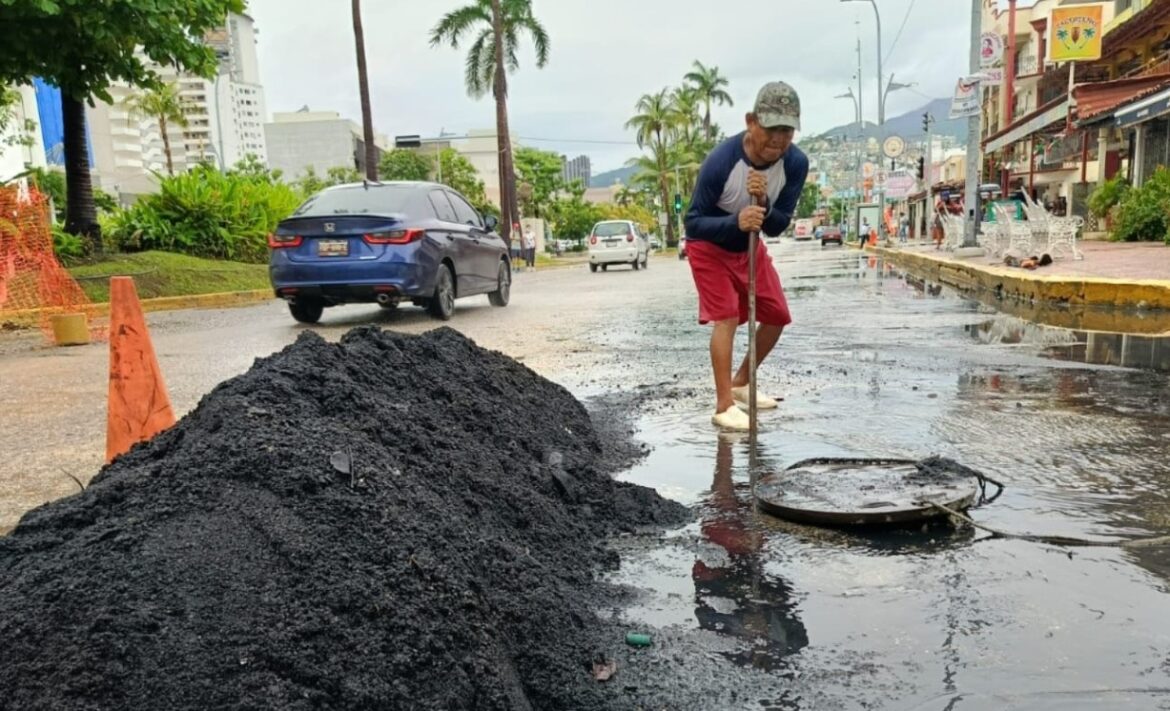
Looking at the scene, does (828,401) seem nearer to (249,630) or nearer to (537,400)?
(537,400)

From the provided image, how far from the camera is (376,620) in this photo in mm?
1737

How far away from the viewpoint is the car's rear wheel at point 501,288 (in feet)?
38.3

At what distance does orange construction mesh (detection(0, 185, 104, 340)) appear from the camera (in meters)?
9.44

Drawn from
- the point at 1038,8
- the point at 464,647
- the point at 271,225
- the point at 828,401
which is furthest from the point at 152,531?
the point at 1038,8

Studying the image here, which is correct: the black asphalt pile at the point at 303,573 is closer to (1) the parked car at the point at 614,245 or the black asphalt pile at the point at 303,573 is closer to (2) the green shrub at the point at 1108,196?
(1) the parked car at the point at 614,245

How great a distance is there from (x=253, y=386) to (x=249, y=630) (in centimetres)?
113

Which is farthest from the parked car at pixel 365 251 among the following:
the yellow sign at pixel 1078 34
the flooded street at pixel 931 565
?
the yellow sign at pixel 1078 34

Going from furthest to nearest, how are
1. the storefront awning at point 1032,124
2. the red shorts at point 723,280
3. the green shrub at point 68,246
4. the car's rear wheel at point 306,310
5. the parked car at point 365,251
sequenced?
the storefront awning at point 1032,124 → the green shrub at point 68,246 → the car's rear wheel at point 306,310 → the parked car at point 365,251 → the red shorts at point 723,280

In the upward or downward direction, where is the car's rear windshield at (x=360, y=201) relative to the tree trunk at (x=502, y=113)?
downward

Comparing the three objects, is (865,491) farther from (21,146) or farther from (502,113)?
(21,146)

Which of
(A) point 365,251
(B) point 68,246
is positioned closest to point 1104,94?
(A) point 365,251

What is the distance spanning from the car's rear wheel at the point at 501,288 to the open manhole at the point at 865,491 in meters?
8.60

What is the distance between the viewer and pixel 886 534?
8.98 feet

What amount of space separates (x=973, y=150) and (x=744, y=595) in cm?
1839
